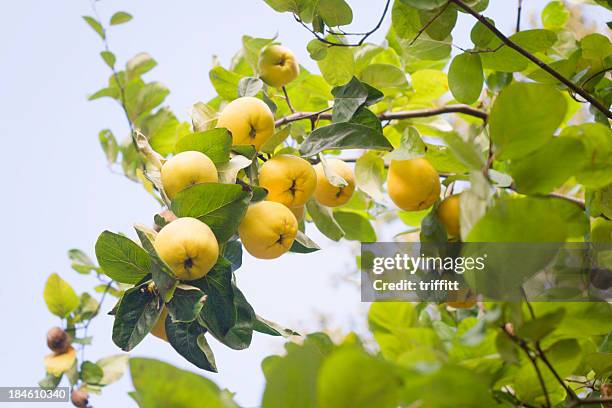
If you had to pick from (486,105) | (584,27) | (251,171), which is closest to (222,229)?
(251,171)

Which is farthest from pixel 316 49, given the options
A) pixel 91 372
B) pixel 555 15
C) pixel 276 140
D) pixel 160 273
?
pixel 91 372

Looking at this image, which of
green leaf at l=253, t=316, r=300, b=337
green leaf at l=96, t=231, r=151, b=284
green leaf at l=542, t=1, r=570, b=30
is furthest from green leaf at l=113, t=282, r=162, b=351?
green leaf at l=542, t=1, r=570, b=30

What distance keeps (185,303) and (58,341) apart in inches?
30.7

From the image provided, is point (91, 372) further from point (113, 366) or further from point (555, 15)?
point (555, 15)

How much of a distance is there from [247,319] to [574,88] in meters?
0.43

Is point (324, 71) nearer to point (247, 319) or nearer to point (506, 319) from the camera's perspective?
point (247, 319)

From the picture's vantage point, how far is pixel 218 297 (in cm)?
61

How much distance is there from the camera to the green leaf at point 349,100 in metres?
0.72

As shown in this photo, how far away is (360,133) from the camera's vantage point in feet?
2.23

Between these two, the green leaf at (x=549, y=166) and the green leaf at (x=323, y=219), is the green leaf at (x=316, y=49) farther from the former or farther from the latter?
the green leaf at (x=549, y=166)

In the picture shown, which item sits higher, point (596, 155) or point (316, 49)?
point (316, 49)

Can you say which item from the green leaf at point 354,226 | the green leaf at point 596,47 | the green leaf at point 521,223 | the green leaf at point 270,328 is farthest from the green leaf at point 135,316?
the green leaf at point 596,47

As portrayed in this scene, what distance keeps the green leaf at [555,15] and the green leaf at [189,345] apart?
80 cm

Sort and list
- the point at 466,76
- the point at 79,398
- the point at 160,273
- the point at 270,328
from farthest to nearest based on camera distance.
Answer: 1. the point at 79,398
2. the point at 466,76
3. the point at 270,328
4. the point at 160,273
